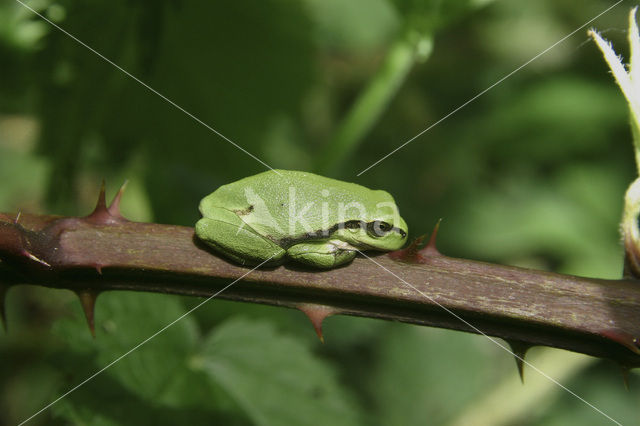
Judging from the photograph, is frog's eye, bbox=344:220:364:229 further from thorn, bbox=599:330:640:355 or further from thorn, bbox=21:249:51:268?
thorn, bbox=21:249:51:268

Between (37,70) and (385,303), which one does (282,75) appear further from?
(385,303)

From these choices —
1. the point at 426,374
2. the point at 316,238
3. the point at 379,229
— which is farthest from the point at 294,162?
the point at 316,238

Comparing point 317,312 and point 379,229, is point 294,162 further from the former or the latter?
point 317,312

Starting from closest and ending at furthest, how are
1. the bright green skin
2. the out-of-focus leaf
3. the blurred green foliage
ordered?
the bright green skin < the blurred green foliage < the out-of-focus leaf

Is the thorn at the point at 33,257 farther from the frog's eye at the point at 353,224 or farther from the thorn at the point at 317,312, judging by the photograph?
the frog's eye at the point at 353,224

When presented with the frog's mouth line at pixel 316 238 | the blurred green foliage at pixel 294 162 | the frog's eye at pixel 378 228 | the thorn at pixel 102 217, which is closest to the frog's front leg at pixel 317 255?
the frog's mouth line at pixel 316 238

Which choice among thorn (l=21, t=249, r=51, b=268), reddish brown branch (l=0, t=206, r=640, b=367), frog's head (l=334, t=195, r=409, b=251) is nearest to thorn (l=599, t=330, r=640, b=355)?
reddish brown branch (l=0, t=206, r=640, b=367)
